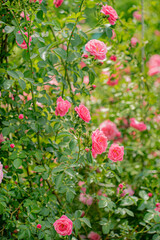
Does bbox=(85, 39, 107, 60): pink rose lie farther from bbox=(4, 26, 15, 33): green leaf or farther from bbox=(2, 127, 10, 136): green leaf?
bbox=(2, 127, 10, 136): green leaf

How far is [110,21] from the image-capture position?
1.04 metres

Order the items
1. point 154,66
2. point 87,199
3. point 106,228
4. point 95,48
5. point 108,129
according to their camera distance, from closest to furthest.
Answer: point 95,48 < point 106,228 < point 87,199 < point 108,129 < point 154,66

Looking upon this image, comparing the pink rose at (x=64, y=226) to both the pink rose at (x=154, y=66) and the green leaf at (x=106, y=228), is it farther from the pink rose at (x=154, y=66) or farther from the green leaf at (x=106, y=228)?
the pink rose at (x=154, y=66)

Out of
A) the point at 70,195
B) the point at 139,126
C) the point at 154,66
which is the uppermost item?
the point at 70,195

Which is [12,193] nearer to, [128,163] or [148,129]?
[128,163]

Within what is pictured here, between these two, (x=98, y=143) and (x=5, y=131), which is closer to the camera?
(x=98, y=143)

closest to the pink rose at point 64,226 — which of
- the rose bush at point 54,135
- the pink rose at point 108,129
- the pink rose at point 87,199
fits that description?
the rose bush at point 54,135

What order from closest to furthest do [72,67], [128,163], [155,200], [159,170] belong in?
[72,67] → [155,200] → [159,170] → [128,163]

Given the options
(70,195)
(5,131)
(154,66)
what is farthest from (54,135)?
(154,66)

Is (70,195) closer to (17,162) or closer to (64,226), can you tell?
(64,226)

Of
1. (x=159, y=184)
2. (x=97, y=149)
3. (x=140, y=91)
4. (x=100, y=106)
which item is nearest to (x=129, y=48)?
(x=140, y=91)

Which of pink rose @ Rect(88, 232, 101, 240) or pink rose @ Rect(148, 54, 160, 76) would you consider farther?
pink rose @ Rect(148, 54, 160, 76)

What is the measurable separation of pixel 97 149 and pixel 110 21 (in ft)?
1.83

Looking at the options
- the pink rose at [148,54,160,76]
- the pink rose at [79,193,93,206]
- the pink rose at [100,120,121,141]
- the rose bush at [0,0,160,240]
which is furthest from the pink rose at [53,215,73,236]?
the pink rose at [148,54,160,76]
